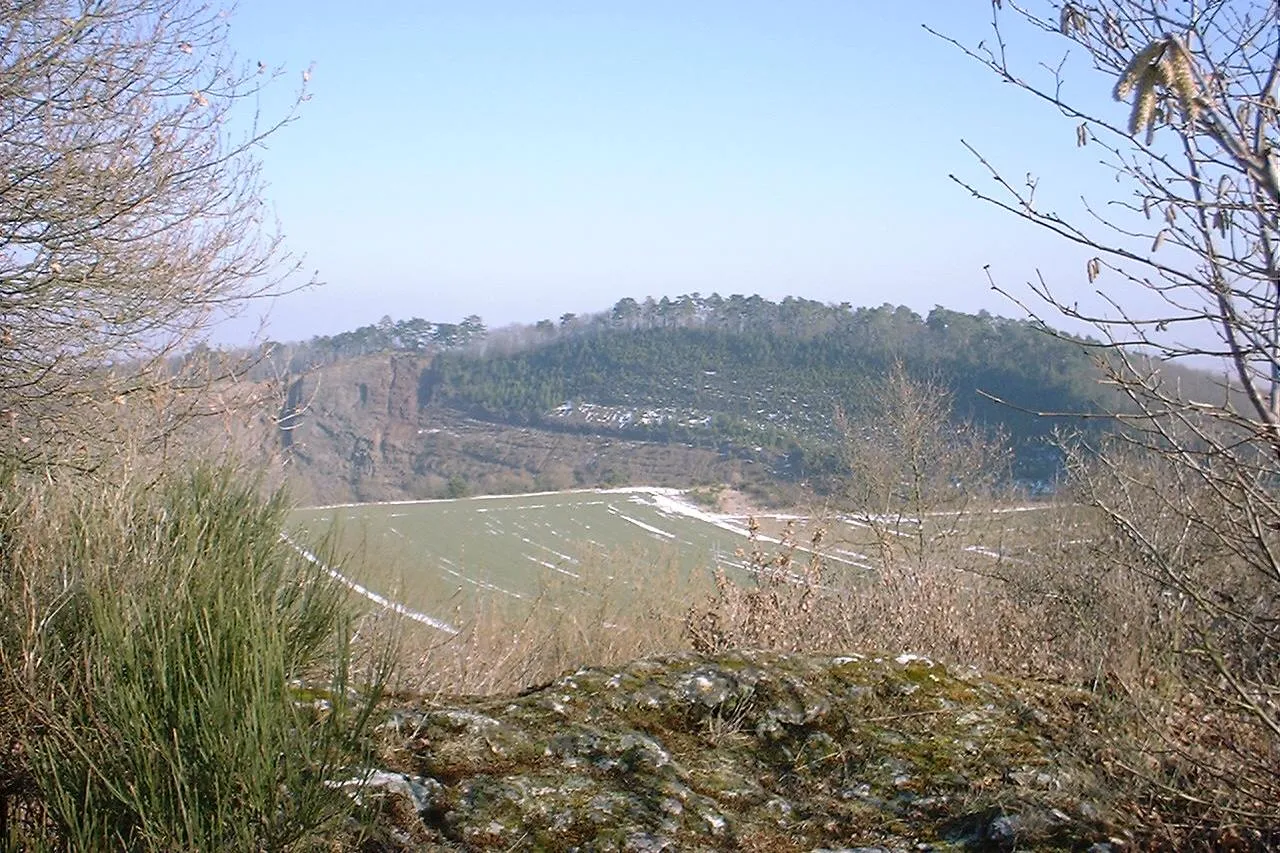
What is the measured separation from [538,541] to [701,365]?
165ft

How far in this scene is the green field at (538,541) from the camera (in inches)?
257

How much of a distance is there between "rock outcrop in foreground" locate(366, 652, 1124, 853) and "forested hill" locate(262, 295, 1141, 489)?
155 feet

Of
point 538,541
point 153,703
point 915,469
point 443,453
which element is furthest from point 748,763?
point 443,453

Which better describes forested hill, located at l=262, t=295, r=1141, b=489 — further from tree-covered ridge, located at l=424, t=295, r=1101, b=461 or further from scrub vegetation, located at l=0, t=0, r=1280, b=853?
scrub vegetation, located at l=0, t=0, r=1280, b=853

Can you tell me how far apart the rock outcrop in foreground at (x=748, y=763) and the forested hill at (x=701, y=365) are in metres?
47.3

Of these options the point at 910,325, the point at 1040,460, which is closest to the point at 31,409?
the point at 1040,460

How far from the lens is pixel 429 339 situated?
86.8 metres

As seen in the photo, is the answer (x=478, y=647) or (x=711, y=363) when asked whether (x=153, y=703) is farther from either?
(x=711, y=363)

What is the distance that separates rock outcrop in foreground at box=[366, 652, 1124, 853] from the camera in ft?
9.77

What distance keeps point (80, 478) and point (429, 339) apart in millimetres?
83425

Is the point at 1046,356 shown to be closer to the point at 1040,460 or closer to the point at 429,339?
the point at 1040,460

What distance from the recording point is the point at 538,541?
29.7 m

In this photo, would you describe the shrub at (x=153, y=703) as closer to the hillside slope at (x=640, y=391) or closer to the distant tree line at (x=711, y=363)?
the hillside slope at (x=640, y=391)

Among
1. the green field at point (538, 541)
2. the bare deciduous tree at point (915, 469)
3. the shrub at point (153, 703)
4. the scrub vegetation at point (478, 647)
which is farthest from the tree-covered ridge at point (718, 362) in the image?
the shrub at point (153, 703)
